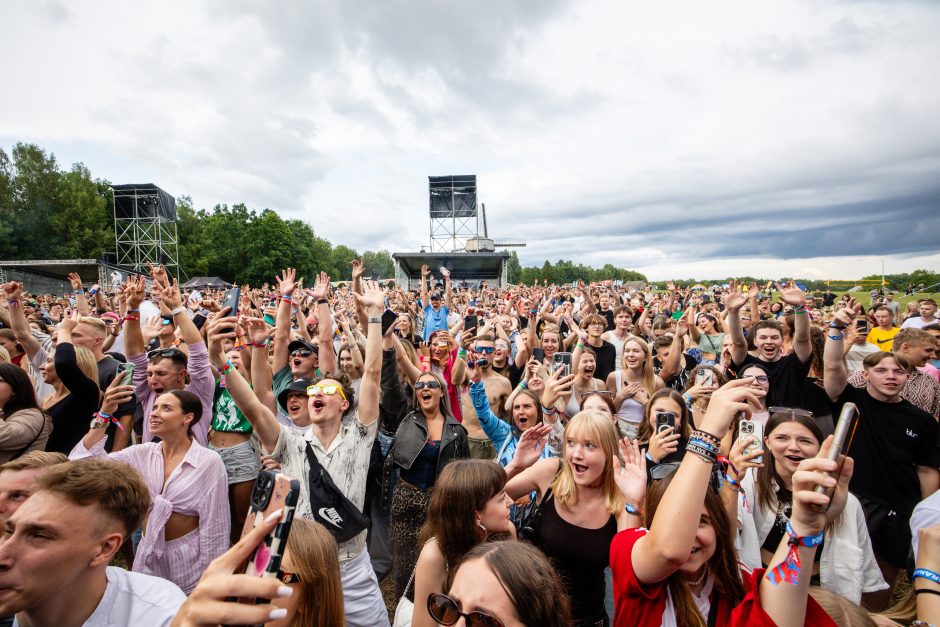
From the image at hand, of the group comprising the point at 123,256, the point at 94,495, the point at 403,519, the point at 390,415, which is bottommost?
the point at 403,519

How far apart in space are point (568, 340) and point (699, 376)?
3.47 meters

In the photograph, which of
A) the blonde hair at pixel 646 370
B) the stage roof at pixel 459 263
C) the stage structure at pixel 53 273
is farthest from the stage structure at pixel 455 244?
the blonde hair at pixel 646 370

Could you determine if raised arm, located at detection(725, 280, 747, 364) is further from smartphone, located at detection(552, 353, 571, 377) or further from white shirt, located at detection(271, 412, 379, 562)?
white shirt, located at detection(271, 412, 379, 562)

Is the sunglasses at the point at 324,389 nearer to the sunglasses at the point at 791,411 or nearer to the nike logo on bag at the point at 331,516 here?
the nike logo on bag at the point at 331,516

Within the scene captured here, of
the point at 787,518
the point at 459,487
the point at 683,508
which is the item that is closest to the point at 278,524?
the point at 683,508

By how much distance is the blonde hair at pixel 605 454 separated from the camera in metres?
2.61

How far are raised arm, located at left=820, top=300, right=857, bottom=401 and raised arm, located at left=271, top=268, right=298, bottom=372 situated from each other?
4.94 metres

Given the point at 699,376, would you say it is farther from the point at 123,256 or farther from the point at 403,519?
the point at 123,256

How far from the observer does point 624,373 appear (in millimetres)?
Result: 5719

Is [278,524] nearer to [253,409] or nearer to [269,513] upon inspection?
[269,513]

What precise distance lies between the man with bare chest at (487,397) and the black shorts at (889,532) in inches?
120

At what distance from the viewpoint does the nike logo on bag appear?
9.39 feet

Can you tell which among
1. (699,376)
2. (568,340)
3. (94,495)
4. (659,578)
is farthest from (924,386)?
(94,495)

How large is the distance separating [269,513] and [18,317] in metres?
5.83
